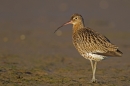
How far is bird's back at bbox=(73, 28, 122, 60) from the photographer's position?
10906mm

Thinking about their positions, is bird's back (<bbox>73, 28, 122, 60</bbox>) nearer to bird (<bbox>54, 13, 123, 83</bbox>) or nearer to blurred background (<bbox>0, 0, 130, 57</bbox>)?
bird (<bbox>54, 13, 123, 83</bbox>)

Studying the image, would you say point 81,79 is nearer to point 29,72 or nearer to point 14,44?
point 29,72

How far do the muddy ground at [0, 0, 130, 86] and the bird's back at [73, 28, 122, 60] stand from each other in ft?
2.43

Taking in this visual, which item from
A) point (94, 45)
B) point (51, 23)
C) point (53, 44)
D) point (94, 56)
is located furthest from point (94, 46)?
point (51, 23)

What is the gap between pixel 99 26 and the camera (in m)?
21.2

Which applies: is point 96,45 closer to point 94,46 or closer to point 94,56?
point 94,46

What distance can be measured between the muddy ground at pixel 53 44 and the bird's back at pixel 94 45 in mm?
742

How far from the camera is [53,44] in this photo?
55.6 feet

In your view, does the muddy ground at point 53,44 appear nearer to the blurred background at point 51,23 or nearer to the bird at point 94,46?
the blurred background at point 51,23

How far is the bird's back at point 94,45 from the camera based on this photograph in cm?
1091

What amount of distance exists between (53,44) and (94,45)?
603cm

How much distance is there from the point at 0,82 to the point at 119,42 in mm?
8157

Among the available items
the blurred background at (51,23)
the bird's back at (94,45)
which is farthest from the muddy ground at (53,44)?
the bird's back at (94,45)

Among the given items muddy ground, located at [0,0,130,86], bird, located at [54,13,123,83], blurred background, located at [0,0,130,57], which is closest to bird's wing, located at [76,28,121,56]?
bird, located at [54,13,123,83]
